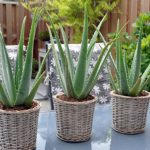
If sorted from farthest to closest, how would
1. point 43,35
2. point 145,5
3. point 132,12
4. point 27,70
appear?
point 43,35, point 132,12, point 145,5, point 27,70

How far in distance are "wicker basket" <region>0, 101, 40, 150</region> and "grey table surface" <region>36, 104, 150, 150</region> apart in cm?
9

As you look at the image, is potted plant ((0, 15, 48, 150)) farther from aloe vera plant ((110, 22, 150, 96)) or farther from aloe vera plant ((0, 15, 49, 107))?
aloe vera plant ((110, 22, 150, 96))

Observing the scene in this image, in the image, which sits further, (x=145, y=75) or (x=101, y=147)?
(x=145, y=75)

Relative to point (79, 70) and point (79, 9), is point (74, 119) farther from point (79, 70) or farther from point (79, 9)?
point (79, 9)

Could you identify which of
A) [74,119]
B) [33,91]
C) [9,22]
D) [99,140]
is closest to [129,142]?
[99,140]

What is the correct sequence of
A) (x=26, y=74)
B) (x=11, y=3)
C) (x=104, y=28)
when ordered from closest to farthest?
(x=26, y=74), (x=104, y=28), (x=11, y=3)

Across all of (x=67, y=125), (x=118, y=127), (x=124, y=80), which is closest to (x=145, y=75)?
(x=124, y=80)

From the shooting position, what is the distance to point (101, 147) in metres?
0.99

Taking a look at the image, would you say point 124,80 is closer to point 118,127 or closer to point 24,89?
point 118,127

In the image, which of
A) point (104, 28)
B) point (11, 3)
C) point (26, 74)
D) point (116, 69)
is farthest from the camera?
point (11, 3)

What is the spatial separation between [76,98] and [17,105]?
0.20 meters

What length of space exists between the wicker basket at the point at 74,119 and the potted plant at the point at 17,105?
111 millimetres

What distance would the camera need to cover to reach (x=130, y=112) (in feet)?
3.55

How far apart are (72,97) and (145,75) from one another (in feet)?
0.91
